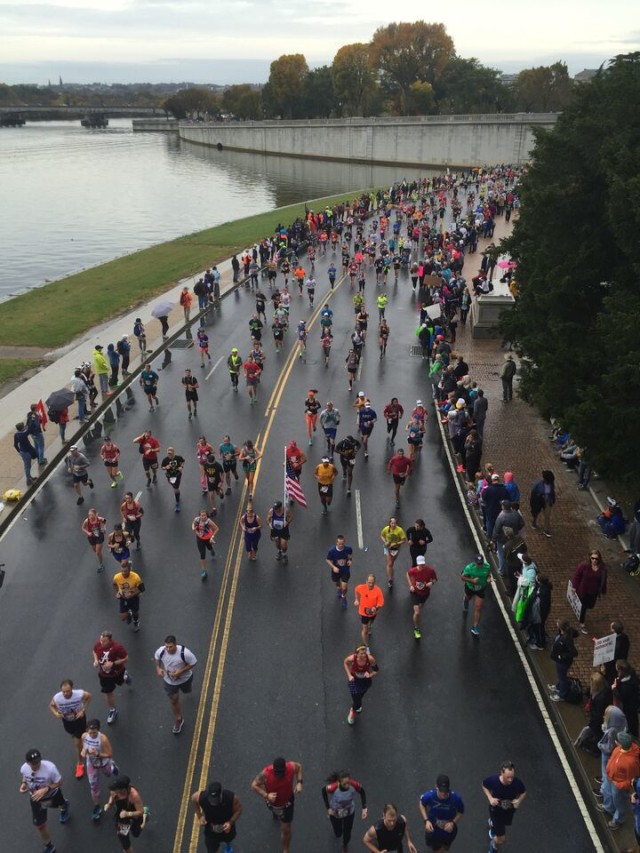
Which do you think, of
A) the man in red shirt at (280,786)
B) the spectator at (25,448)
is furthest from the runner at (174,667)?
the spectator at (25,448)

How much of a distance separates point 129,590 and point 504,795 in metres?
6.55

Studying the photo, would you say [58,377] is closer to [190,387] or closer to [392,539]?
[190,387]

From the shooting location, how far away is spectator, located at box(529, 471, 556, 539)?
13.8 m

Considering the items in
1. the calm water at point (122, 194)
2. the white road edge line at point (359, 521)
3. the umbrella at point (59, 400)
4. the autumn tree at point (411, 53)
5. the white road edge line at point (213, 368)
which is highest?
the autumn tree at point (411, 53)

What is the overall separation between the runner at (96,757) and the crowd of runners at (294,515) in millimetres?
17

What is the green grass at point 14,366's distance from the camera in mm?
23806

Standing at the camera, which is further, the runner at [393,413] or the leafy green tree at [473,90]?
the leafy green tree at [473,90]

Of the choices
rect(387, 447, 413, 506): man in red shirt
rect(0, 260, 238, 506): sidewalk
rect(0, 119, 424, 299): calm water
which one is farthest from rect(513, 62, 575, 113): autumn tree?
rect(387, 447, 413, 506): man in red shirt

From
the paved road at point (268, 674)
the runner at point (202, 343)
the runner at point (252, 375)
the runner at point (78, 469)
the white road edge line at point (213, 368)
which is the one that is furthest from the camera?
the runner at point (202, 343)

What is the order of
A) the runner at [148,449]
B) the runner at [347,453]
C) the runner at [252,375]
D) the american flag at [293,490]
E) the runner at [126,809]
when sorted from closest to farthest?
1. the runner at [126,809]
2. the american flag at [293,490]
3. the runner at [347,453]
4. the runner at [148,449]
5. the runner at [252,375]

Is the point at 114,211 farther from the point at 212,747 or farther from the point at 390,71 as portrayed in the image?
the point at 390,71

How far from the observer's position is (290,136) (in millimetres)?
128125

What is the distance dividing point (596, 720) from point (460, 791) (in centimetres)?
206

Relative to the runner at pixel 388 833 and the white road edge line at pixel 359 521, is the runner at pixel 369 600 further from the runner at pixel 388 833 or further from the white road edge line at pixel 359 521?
the runner at pixel 388 833
